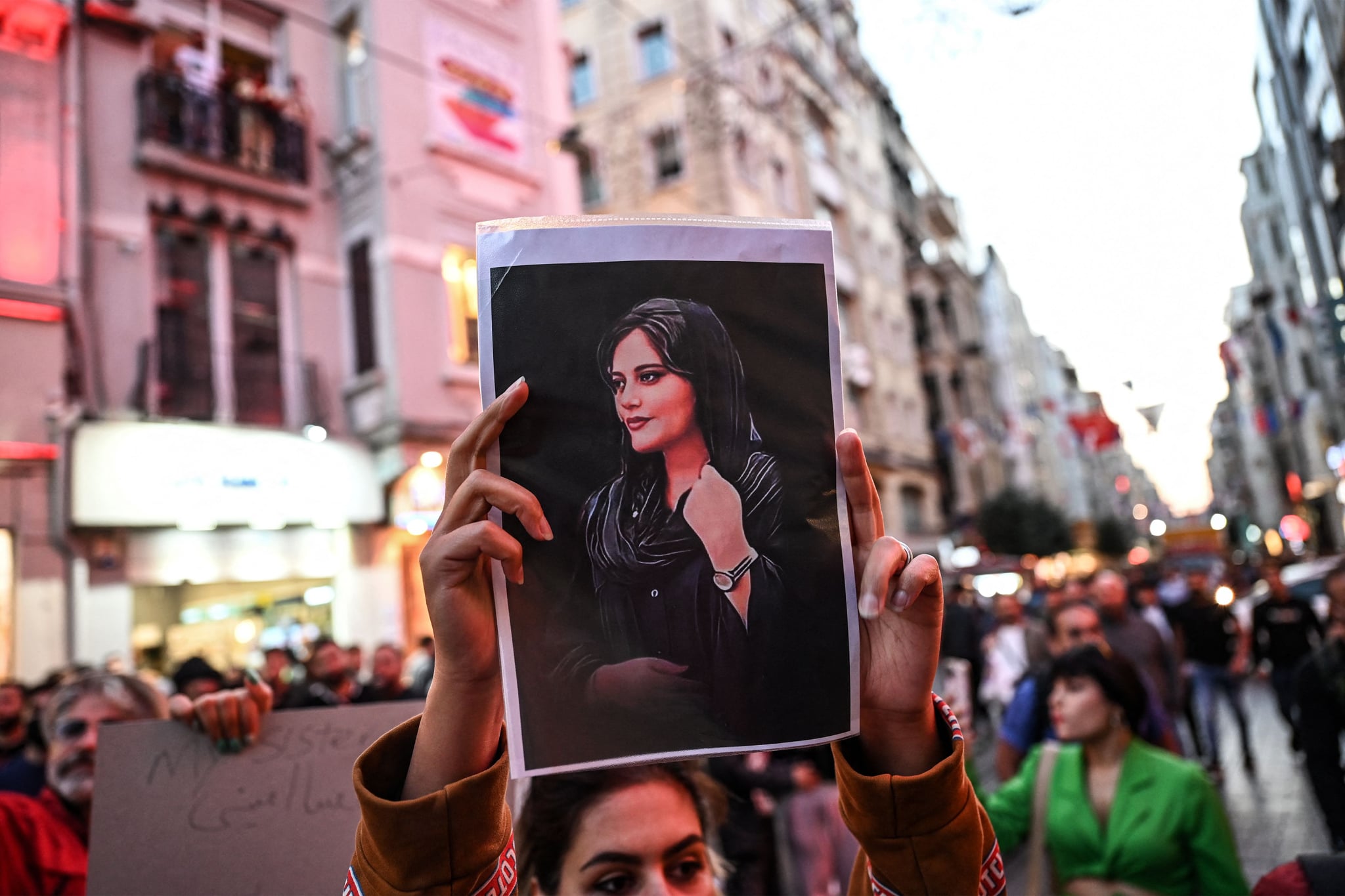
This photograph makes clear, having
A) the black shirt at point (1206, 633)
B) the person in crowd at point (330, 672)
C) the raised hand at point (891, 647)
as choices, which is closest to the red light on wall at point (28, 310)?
the raised hand at point (891, 647)

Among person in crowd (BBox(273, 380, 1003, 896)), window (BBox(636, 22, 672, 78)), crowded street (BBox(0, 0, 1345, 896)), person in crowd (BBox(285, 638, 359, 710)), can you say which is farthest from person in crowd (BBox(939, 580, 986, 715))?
window (BBox(636, 22, 672, 78))

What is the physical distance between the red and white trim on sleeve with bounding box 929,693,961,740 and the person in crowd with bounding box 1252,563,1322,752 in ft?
26.4

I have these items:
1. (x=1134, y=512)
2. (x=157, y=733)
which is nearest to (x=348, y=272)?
(x=157, y=733)

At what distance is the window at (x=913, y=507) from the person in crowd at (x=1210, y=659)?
20099 mm

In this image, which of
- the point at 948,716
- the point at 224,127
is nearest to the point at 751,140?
the point at 224,127

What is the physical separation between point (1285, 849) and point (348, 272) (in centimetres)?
1177

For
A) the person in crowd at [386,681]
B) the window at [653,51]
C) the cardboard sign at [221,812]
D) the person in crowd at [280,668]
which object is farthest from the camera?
the window at [653,51]

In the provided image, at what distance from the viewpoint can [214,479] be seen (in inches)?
396

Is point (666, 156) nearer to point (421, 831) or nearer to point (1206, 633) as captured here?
point (1206, 633)

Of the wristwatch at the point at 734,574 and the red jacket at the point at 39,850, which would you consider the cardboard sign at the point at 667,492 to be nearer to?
the wristwatch at the point at 734,574

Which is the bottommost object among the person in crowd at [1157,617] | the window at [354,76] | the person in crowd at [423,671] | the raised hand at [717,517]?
the person in crowd at [1157,617]

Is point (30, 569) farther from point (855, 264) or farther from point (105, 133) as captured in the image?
point (855, 264)

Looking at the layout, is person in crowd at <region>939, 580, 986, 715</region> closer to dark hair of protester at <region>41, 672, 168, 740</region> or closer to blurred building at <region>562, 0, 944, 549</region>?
dark hair of protester at <region>41, 672, 168, 740</region>

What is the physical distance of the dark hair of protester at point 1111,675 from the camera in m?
3.33
